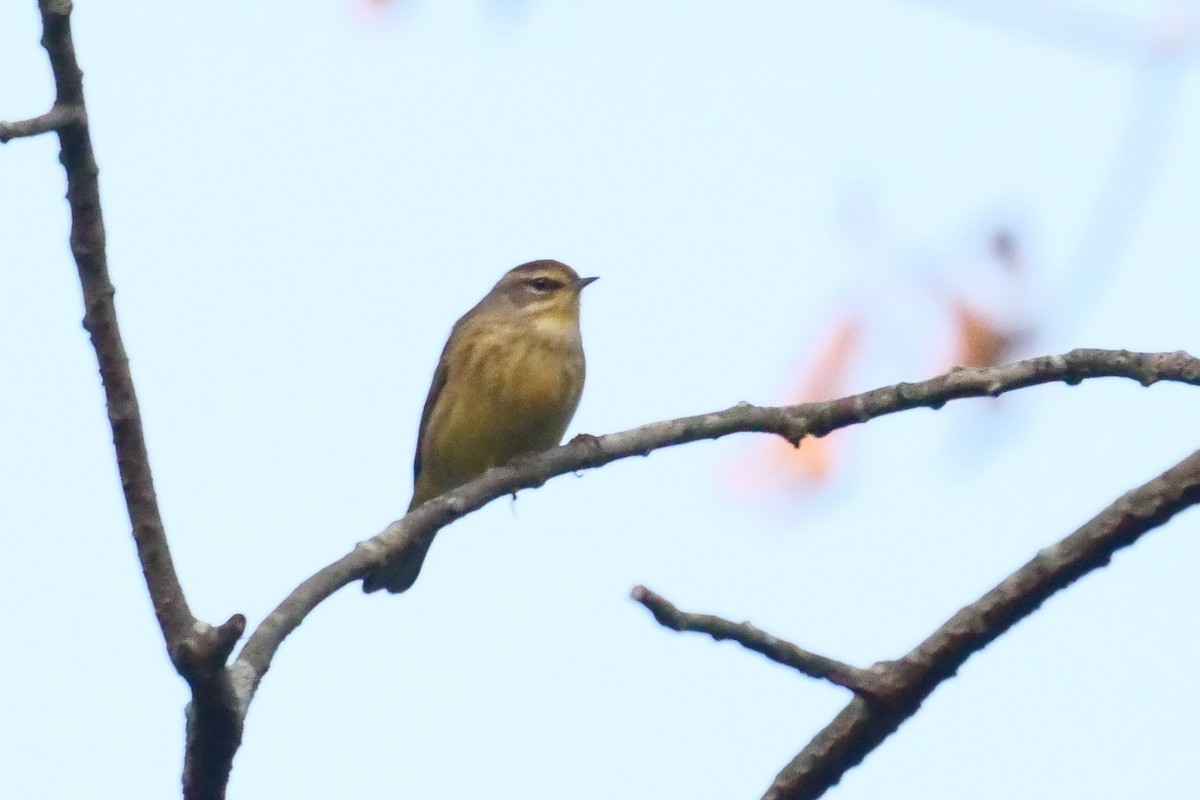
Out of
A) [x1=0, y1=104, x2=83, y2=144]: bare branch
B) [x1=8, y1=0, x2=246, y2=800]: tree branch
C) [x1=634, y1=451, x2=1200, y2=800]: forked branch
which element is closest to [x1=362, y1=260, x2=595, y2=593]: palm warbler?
[x1=8, y1=0, x2=246, y2=800]: tree branch

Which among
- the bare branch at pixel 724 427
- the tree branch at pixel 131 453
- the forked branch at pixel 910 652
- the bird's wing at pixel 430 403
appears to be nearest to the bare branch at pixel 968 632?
the forked branch at pixel 910 652

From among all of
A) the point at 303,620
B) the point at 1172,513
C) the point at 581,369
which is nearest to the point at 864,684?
the point at 1172,513

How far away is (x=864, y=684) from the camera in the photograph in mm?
3750

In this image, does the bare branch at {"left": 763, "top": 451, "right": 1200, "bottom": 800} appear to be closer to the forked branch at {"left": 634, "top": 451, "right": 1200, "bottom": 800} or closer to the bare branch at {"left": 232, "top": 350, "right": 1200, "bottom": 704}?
the forked branch at {"left": 634, "top": 451, "right": 1200, "bottom": 800}

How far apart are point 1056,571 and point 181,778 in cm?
223

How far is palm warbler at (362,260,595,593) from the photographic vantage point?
7.96 meters

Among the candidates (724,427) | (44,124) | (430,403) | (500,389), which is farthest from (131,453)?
(430,403)

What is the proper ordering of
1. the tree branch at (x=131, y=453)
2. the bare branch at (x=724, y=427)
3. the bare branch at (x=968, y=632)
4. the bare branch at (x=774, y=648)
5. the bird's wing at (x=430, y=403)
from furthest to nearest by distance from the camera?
the bird's wing at (x=430, y=403)
the bare branch at (x=724, y=427)
the bare branch at (x=774, y=648)
the bare branch at (x=968, y=632)
the tree branch at (x=131, y=453)

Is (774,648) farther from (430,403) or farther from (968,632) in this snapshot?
(430,403)

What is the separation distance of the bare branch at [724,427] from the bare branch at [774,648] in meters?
0.94

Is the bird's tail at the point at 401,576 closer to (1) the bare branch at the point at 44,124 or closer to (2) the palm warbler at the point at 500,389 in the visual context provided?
(2) the palm warbler at the point at 500,389

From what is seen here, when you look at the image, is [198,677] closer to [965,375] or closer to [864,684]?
[864,684]

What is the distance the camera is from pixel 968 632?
370 centimetres

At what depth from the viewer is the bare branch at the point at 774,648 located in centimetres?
371
